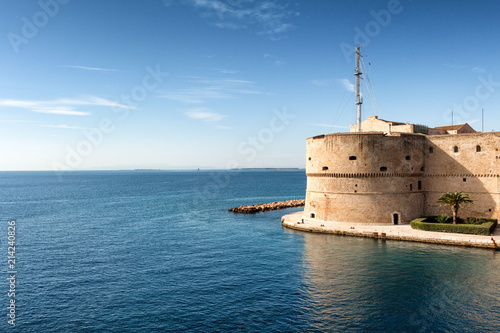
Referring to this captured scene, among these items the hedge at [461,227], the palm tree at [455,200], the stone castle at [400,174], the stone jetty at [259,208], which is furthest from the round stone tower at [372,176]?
the stone jetty at [259,208]

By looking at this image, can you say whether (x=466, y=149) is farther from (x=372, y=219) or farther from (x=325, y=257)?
(x=325, y=257)

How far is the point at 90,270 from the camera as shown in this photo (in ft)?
86.1

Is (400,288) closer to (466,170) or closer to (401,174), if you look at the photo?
(401,174)

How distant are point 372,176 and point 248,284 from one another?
21441 mm

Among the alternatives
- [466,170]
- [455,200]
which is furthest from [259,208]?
[466,170]

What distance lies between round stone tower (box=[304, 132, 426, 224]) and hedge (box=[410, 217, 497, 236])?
3.70 meters

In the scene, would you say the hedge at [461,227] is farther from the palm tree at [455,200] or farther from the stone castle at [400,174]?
the stone castle at [400,174]

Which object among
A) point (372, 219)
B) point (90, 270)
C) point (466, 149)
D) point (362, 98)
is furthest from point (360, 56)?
point (90, 270)

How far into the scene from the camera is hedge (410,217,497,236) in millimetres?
32031

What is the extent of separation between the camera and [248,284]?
75.4 ft

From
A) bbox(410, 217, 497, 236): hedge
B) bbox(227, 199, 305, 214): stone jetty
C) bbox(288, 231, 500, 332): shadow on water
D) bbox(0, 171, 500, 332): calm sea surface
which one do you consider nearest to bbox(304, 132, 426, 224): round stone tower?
bbox(410, 217, 497, 236): hedge

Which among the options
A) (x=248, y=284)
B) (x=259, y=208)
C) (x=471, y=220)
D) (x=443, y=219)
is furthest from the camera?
(x=259, y=208)

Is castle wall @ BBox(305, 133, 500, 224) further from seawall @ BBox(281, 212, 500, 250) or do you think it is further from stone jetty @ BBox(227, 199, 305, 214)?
stone jetty @ BBox(227, 199, 305, 214)

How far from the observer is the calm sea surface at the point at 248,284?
17.7 meters
